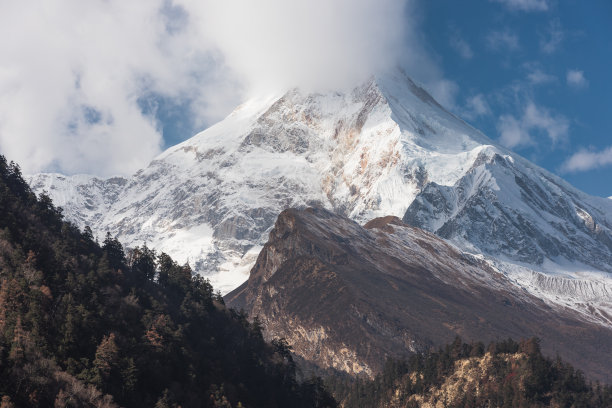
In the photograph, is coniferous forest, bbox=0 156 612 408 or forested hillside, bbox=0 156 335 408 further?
coniferous forest, bbox=0 156 612 408

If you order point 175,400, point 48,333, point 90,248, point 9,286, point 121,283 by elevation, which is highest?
point 90,248

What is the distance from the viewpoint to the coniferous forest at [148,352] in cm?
7456

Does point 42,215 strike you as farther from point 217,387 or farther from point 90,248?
point 217,387

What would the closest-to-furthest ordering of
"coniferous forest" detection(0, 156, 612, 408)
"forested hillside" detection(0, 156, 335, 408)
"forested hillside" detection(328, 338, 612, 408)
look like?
"forested hillside" detection(0, 156, 335, 408) → "coniferous forest" detection(0, 156, 612, 408) → "forested hillside" detection(328, 338, 612, 408)

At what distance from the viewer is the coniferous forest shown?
2936 inches

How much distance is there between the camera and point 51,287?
88.6 metres

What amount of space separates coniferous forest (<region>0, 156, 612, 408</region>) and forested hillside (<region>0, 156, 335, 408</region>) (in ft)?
0.62

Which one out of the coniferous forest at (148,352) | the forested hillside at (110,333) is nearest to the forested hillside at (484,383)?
the coniferous forest at (148,352)

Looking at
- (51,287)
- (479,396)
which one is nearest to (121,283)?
(51,287)

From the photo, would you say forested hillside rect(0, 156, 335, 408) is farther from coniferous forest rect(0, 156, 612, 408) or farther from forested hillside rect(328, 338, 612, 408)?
forested hillside rect(328, 338, 612, 408)

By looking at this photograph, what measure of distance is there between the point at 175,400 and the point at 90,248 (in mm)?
44489

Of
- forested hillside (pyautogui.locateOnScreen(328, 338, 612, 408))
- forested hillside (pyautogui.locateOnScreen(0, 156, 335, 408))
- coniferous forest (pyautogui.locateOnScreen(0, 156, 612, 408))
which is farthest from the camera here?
forested hillside (pyautogui.locateOnScreen(328, 338, 612, 408))

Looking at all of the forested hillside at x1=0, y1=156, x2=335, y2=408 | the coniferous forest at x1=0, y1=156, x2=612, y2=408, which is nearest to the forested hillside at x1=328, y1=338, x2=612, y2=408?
the coniferous forest at x1=0, y1=156, x2=612, y2=408

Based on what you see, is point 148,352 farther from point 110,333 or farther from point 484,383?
point 484,383
